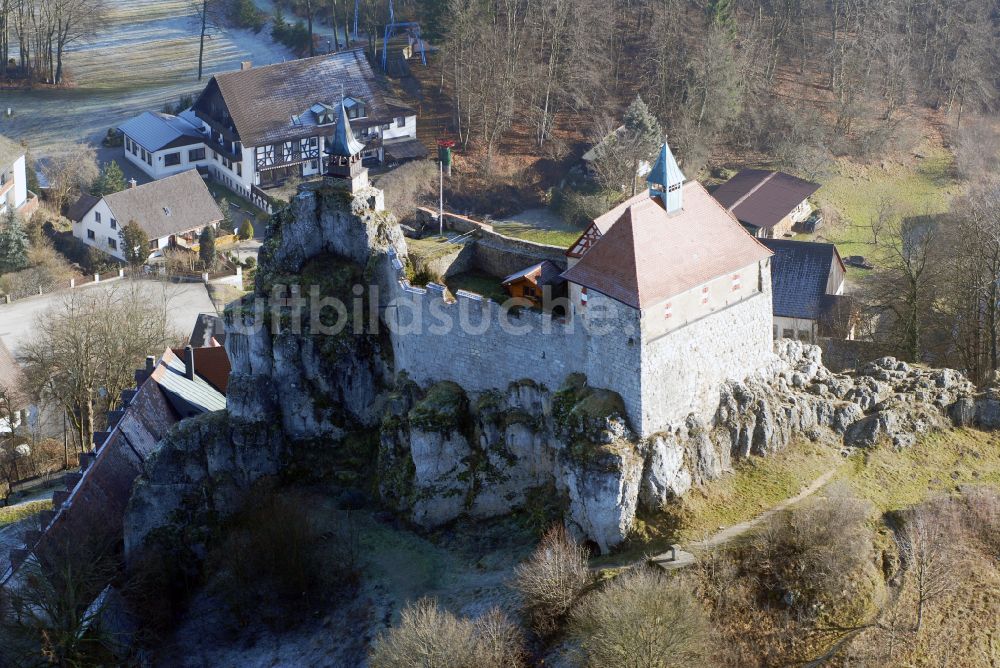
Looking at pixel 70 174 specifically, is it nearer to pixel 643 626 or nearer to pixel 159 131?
pixel 159 131

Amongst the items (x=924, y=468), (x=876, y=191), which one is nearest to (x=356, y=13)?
(x=876, y=191)

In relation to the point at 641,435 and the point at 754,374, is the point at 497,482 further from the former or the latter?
the point at 754,374

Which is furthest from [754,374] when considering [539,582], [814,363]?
[539,582]

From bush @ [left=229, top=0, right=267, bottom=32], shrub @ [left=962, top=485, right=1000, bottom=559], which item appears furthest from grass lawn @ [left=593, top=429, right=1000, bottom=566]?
bush @ [left=229, top=0, right=267, bottom=32]

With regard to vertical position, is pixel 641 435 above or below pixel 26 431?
above

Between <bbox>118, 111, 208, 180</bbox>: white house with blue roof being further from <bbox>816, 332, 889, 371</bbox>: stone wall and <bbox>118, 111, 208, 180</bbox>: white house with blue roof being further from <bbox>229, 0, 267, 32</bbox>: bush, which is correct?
<bbox>816, 332, 889, 371</bbox>: stone wall

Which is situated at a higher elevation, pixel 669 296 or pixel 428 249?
pixel 669 296
